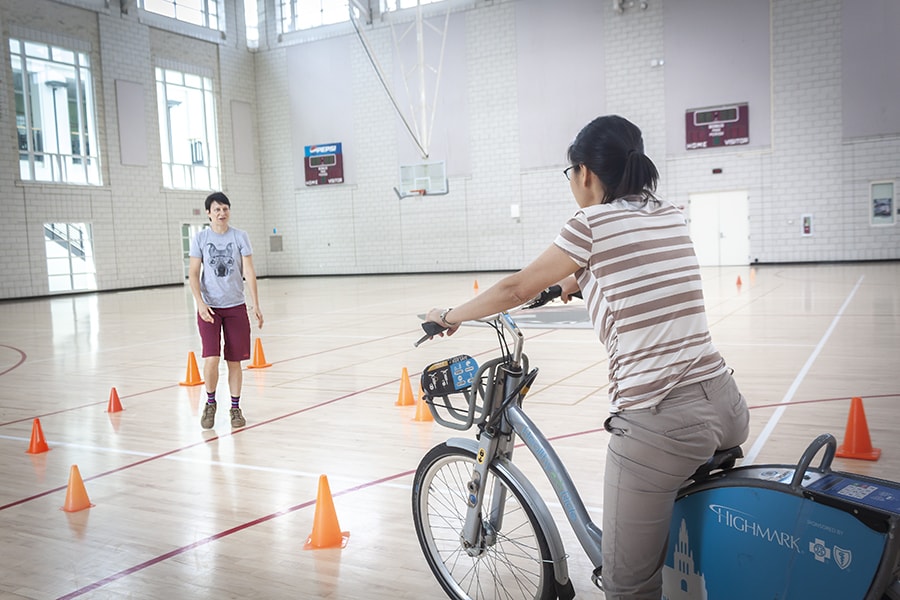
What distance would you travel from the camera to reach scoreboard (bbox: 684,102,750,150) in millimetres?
22766

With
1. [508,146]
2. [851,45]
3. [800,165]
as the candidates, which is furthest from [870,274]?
[508,146]

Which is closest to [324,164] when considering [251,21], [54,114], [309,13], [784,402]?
[309,13]

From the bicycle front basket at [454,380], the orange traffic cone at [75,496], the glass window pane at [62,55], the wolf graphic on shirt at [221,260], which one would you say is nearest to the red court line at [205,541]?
the orange traffic cone at [75,496]

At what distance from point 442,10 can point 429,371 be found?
84.8ft

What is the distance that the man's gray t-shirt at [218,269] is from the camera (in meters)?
5.93

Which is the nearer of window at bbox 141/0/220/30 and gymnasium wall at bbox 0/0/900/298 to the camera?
gymnasium wall at bbox 0/0/900/298

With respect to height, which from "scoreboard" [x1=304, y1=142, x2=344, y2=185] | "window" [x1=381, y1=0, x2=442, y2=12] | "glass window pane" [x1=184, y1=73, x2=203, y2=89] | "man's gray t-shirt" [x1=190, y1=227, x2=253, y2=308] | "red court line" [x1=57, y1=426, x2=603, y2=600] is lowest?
"red court line" [x1=57, y1=426, x2=603, y2=600]

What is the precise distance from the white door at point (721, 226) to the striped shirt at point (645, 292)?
875 inches

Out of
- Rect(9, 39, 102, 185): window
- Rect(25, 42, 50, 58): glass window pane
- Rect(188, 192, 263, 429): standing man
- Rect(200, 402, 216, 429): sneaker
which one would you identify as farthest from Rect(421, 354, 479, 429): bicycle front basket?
Rect(25, 42, 50, 58): glass window pane

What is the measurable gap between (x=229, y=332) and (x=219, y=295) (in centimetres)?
30

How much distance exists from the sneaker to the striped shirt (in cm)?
460

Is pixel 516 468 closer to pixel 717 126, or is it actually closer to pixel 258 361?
pixel 258 361

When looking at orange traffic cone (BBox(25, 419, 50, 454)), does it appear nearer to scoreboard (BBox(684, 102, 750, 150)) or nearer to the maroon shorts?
the maroon shorts

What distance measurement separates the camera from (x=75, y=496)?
427 cm
